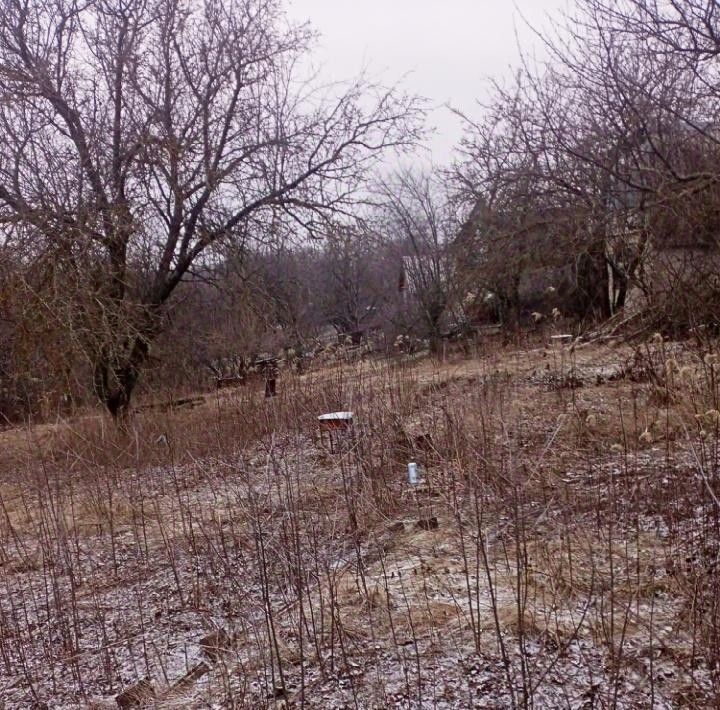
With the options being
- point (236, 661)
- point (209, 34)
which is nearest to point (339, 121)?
point (209, 34)

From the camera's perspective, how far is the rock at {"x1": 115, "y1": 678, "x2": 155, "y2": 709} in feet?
8.76

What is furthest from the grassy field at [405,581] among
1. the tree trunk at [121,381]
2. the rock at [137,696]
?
the tree trunk at [121,381]

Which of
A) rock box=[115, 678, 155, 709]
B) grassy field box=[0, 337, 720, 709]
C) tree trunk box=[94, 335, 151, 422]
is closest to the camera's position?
grassy field box=[0, 337, 720, 709]

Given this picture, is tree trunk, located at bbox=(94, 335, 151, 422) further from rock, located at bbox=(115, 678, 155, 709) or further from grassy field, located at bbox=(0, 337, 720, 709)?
rock, located at bbox=(115, 678, 155, 709)

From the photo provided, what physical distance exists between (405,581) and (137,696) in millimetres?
1208

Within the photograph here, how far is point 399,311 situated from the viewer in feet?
72.7

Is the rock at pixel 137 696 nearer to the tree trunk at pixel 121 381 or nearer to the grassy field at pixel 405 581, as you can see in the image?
the grassy field at pixel 405 581

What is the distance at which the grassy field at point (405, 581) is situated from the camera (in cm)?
252

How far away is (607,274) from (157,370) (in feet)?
29.6

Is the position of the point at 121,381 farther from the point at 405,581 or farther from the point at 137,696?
the point at 137,696

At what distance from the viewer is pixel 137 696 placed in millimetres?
2697

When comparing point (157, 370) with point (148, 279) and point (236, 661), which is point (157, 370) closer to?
point (148, 279)

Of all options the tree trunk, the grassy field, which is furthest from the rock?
the tree trunk

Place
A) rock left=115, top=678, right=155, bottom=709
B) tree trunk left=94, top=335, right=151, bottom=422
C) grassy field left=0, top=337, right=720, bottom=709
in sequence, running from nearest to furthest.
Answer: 1. grassy field left=0, top=337, right=720, bottom=709
2. rock left=115, top=678, right=155, bottom=709
3. tree trunk left=94, top=335, right=151, bottom=422
